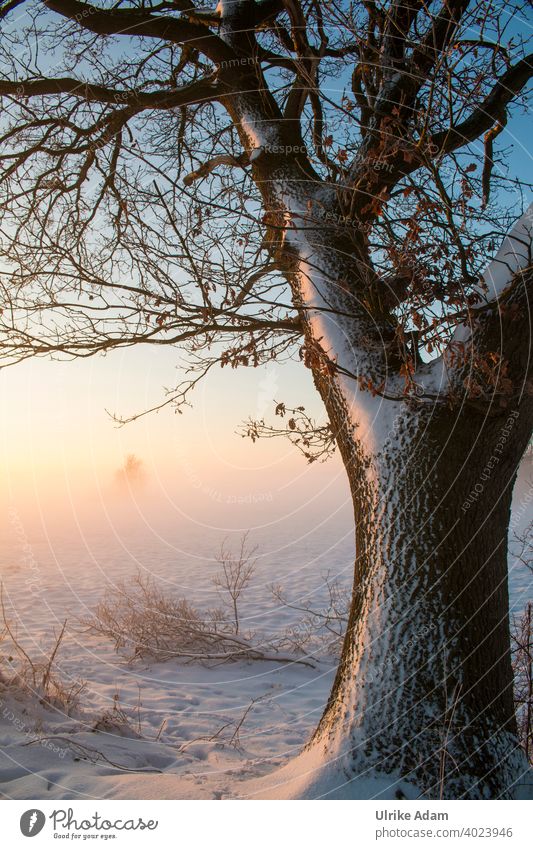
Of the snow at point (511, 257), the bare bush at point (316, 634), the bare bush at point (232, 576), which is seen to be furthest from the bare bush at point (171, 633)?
the snow at point (511, 257)

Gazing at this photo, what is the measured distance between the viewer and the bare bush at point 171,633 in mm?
7344

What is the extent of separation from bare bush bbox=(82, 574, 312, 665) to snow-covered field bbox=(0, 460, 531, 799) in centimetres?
16

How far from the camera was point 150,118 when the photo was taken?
5730 millimetres

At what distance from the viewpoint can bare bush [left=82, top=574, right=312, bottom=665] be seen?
24.1 ft

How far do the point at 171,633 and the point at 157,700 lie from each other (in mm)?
1768

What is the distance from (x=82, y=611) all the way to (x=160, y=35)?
7.68m

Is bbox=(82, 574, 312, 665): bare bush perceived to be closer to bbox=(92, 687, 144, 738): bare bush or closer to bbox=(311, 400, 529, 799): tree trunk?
bbox=(92, 687, 144, 738): bare bush

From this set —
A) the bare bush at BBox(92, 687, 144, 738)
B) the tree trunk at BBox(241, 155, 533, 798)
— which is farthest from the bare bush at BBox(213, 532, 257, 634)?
the tree trunk at BBox(241, 155, 533, 798)

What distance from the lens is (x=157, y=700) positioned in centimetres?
580

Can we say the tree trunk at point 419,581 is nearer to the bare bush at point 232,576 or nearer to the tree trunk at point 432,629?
the tree trunk at point 432,629

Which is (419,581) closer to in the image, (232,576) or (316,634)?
(316,634)

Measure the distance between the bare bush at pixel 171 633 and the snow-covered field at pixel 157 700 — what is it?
0.54 ft

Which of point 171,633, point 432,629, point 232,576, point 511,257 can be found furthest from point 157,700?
point 511,257

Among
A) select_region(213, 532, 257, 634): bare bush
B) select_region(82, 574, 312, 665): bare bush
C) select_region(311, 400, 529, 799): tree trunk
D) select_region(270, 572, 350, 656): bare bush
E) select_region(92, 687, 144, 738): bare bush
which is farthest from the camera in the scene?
select_region(213, 532, 257, 634): bare bush
